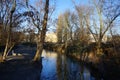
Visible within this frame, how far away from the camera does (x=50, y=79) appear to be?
1997 cm

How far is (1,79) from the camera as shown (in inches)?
594

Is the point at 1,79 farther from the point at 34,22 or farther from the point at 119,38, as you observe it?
the point at 119,38

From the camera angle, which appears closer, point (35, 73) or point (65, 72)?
point (35, 73)

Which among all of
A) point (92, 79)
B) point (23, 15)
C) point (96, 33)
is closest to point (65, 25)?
point (96, 33)

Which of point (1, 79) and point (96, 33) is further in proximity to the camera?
point (96, 33)

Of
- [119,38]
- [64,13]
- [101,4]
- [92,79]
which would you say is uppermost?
[64,13]

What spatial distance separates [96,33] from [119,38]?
23.1 ft

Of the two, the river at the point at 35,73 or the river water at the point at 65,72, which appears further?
the river water at the point at 65,72

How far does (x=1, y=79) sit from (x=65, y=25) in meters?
56.8

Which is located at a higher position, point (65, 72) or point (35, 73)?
point (35, 73)

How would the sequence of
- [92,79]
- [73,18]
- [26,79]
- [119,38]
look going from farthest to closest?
[73,18]
[119,38]
[92,79]
[26,79]

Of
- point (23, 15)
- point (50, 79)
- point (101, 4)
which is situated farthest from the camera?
point (101, 4)

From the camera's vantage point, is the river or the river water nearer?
the river

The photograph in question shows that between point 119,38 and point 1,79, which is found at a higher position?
point 119,38
